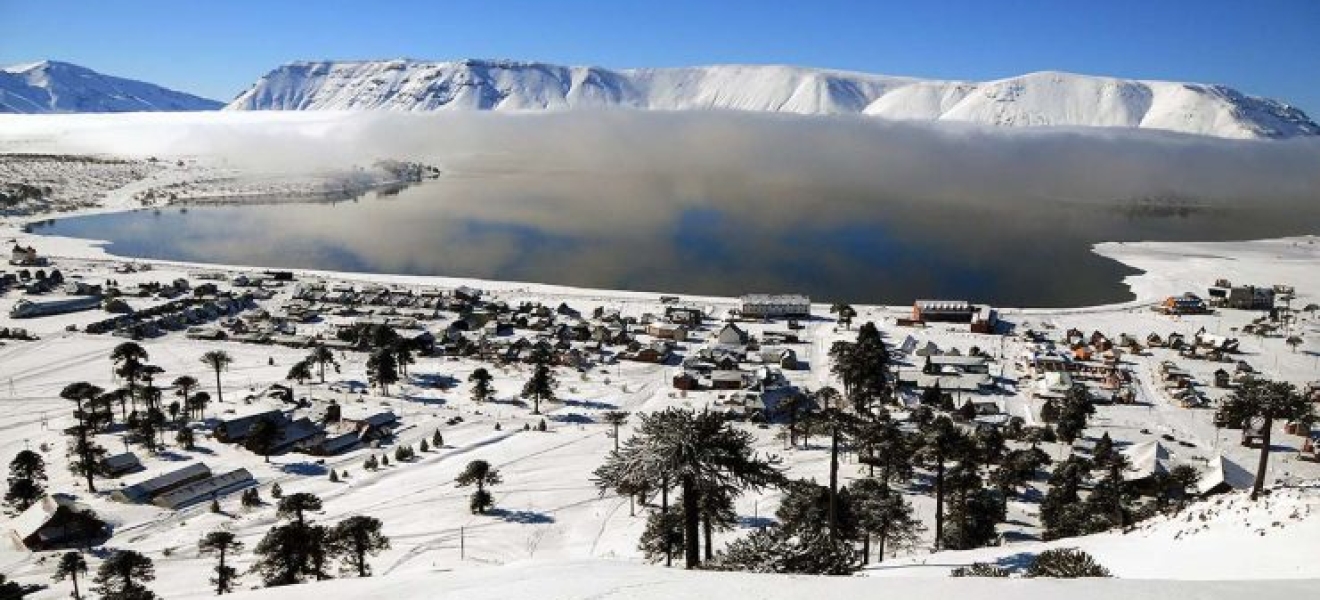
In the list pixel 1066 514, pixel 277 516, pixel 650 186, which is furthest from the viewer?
pixel 650 186

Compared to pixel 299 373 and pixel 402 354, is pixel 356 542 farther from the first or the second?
pixel 402 354

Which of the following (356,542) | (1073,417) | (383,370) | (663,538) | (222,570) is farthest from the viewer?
(383,370)

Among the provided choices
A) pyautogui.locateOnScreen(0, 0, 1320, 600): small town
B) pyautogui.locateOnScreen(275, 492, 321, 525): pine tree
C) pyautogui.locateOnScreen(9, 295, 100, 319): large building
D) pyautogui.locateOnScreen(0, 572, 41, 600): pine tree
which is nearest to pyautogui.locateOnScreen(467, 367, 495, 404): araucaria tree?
pyautogui.locateOnScreen(0, 0, 1320, 600): small town

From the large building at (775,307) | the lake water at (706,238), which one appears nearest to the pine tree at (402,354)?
the large building at (775,307)

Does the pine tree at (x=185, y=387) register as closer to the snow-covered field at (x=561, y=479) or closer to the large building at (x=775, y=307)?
the snow-covered field at (x=561, y=479)

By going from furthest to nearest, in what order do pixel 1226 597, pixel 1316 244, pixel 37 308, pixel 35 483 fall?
pixel 1316 244 → pixel 37 308 → pixel 35 483 → pixel 1226 597

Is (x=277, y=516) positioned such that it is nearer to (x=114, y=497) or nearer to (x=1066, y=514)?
(x=114, y=497)

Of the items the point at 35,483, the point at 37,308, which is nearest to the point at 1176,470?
the point at 35,483

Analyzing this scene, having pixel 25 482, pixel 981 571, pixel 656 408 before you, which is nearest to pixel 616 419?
pixel 656 408
